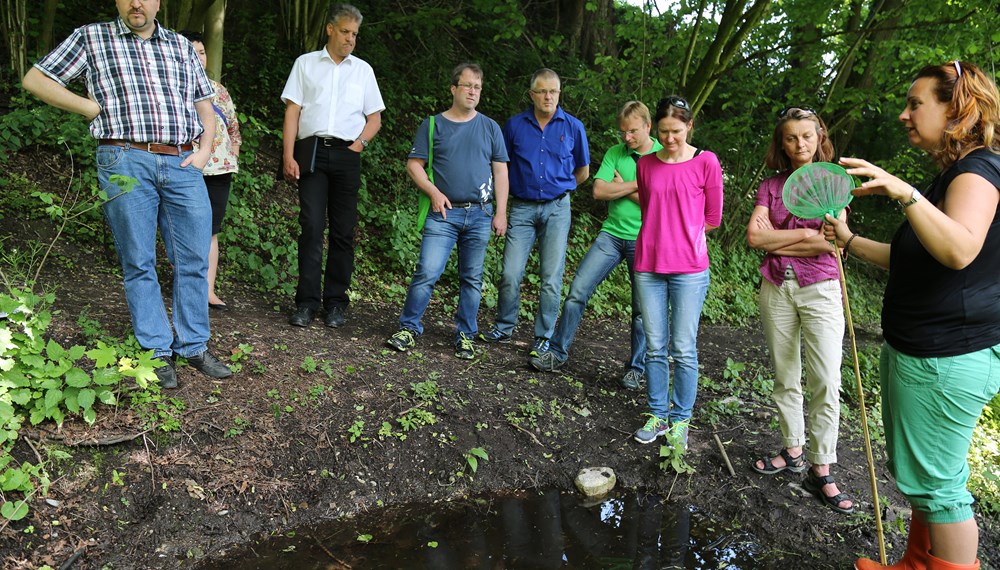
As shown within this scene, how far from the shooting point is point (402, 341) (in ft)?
15.8

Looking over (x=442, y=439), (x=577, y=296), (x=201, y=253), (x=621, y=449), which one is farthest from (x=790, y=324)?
(x=201, y=253)

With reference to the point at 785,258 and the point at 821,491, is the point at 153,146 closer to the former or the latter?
the point at 785,258

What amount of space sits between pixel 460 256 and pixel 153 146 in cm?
223

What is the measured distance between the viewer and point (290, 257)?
6414 mm

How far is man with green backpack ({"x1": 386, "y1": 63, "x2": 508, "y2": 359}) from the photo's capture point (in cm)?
483

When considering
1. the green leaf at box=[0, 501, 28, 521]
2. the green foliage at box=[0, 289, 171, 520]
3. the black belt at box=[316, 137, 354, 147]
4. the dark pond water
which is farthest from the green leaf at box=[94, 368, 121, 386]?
the black belt at box=[316, 137, 354, 147]

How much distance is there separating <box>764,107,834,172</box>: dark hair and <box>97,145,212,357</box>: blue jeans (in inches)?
123

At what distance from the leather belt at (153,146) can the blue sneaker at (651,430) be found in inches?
119

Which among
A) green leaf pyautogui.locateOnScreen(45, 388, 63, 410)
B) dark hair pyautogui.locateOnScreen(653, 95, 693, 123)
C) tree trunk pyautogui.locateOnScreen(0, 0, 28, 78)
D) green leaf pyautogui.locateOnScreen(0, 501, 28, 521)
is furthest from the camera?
tree trunk pyautogui.locateOnScreen(0, 0, 28, 78)

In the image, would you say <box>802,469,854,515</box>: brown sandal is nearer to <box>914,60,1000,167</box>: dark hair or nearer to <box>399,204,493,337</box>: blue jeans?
<box>914,60,1000,167</box>: dark hair

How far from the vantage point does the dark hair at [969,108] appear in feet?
7.57

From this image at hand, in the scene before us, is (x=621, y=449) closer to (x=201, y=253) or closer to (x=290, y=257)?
(x=201, y=253)

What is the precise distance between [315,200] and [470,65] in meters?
1.46

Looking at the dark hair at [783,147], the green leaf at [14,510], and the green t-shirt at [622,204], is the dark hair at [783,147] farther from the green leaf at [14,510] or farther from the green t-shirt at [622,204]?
the green leaf at [14,510]
